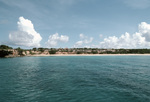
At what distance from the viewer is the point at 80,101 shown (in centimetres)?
1805

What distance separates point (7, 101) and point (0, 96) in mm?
3199

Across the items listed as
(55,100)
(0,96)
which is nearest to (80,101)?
(55,100)

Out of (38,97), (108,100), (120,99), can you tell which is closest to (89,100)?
(108,100)

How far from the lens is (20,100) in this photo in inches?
720

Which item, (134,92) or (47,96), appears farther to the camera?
(134,92)

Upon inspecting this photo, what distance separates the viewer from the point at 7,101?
17859 mm

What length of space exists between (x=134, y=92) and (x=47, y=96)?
17.3m

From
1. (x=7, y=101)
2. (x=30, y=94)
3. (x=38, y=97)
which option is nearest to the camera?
(x=7, y=101)

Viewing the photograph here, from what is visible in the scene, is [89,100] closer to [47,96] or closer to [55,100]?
[55,100]

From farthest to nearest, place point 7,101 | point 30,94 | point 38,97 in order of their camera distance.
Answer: point 30,94
point 38,97
point 7,101

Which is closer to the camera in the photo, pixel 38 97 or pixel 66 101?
pixel 66 101

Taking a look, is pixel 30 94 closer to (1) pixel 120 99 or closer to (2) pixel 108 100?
(2) pixel 108 100

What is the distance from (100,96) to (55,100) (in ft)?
27.2

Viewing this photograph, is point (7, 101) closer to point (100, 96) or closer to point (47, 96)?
point (47, 96)
